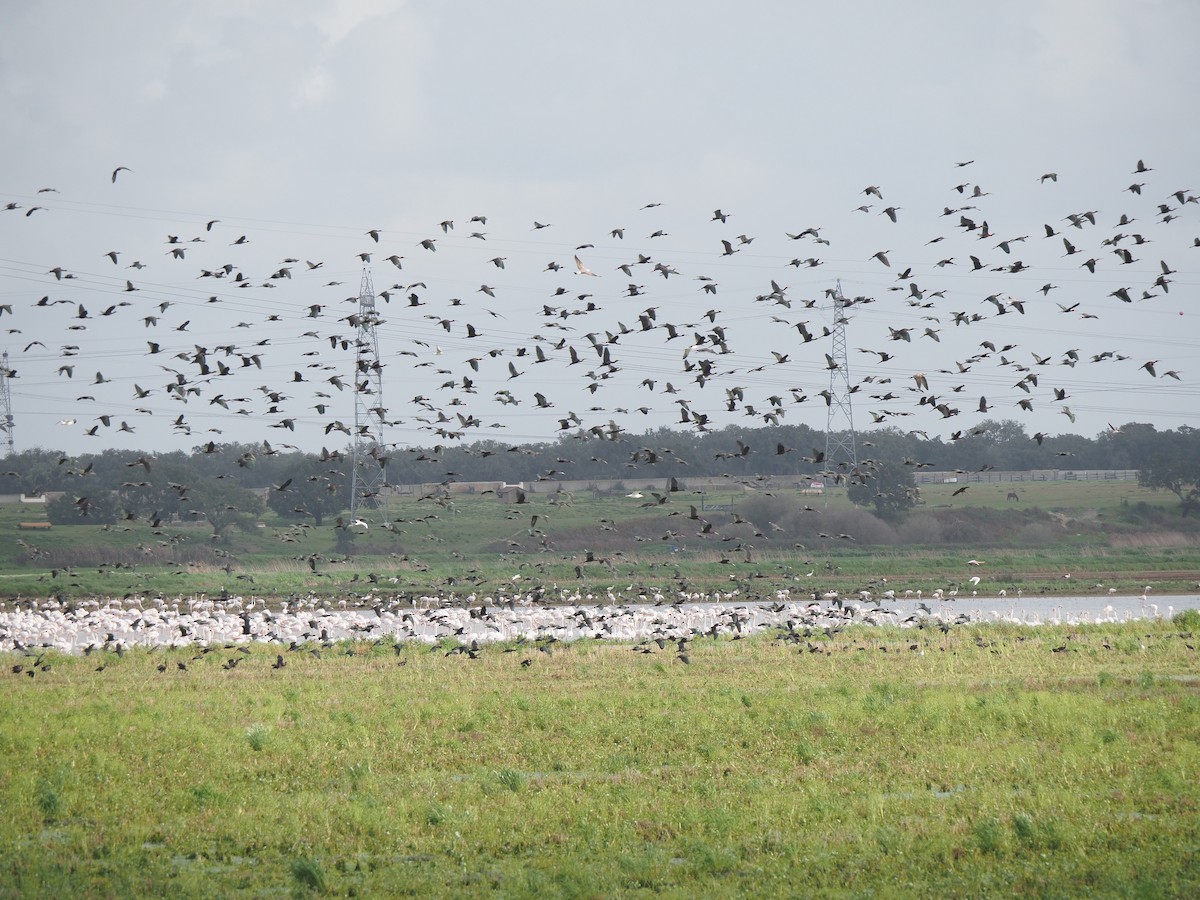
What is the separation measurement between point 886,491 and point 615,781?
7725 centimetres

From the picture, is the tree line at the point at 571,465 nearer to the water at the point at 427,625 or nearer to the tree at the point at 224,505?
the tree at the point at 224,505

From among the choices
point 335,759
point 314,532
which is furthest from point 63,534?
point 335,759

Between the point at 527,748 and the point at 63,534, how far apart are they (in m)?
71.6

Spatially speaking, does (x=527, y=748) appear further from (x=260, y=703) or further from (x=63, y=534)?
(x=63, y=534)

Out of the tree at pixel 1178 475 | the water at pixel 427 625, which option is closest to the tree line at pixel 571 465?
the tree at pixel 1178 475

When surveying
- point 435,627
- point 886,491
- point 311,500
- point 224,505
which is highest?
point 311,500

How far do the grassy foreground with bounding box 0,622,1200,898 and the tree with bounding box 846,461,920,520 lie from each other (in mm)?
59326

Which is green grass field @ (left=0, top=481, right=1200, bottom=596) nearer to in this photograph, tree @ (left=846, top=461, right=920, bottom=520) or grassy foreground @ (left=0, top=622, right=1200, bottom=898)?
A: tree @ (left=846, top=461, right=920, bottom=520)

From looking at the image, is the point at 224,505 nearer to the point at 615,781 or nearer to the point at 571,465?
the point at 571,465

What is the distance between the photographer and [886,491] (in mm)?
93938

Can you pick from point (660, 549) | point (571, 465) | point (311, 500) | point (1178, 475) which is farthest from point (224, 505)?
point (1178, 475)

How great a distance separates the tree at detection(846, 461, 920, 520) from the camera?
9056 cm

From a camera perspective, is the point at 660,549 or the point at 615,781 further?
the point at 660,549

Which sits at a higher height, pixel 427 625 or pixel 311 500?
pixel 311 500
